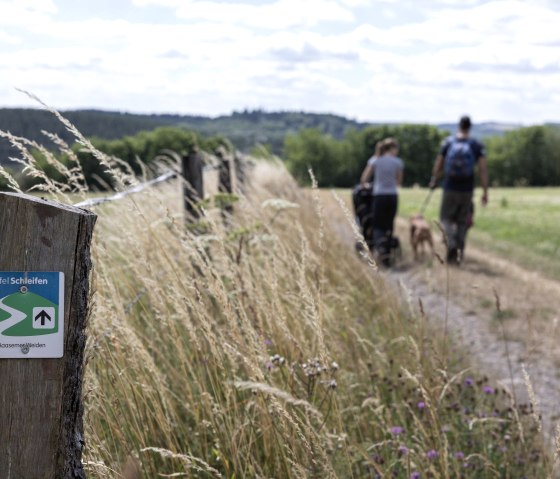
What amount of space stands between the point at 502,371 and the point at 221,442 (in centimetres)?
371

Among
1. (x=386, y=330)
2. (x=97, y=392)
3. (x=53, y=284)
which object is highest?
(x=53, y=284)

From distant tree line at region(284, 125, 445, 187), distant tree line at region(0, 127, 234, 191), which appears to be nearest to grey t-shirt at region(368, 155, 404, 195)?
distant tree line at region(0, 127, 234, 191)

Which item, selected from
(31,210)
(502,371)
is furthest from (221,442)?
(502,371)

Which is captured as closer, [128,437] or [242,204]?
[128,437]

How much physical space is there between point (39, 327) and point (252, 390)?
116cm

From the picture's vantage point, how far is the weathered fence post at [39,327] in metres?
1.71

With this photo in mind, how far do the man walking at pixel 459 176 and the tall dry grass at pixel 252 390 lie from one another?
19.4 ft

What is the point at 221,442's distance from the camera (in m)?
3.05

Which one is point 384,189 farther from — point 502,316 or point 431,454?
point 431,454

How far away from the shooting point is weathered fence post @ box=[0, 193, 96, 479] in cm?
171

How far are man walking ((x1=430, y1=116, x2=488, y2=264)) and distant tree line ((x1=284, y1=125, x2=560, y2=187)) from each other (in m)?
79.7

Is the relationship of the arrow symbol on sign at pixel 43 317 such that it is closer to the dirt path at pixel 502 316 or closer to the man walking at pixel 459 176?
the dirt path at pixel 502 316

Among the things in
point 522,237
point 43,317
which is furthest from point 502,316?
Result: point 522,237

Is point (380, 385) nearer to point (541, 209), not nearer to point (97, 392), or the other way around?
point (97, 392)
